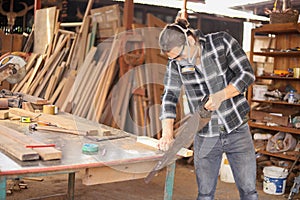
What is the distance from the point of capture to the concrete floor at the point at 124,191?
13.4 feet

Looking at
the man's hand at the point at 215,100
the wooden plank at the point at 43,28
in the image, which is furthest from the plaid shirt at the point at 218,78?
the wooden plank at the point at 43,28

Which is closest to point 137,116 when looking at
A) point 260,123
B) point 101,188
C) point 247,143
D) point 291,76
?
point 101,188

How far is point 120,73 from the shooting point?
5.15 m

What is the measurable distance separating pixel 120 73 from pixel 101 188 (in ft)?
Result: 4.88

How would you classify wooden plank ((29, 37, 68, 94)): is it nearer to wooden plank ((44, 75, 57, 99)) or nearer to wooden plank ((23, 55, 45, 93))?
wooden plank ((23, 55, 45, 93))

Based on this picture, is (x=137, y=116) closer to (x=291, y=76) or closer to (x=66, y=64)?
(x=66, y=64)

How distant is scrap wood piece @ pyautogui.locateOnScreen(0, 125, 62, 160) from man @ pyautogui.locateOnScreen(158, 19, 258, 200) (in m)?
0.66

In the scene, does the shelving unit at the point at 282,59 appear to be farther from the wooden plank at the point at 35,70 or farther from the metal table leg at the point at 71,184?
the wooden plank at the point at 35,70

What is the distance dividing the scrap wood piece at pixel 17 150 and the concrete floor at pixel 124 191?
1.70m

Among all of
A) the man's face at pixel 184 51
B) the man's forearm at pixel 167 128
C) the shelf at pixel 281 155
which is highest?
the man's face at pixel 184 51

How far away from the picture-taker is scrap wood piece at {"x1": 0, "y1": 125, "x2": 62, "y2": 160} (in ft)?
6.98

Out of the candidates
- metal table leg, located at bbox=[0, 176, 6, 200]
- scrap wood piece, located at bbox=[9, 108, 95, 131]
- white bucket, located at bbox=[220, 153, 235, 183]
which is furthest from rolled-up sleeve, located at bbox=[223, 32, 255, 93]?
white bucket, located at bbox=[220, 153, 235, 183]

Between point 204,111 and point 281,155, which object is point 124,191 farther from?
point 204,111

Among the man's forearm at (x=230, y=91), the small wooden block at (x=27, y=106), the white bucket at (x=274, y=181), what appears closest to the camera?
the man's forearm at (x=230, y=91)
